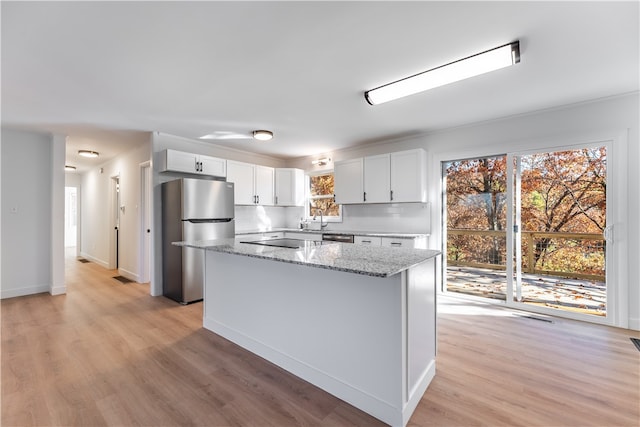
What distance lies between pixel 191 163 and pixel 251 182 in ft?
3.62

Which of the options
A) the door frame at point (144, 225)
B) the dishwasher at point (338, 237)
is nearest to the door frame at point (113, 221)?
the door frame at point (144, 225)

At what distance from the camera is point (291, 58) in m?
2.18

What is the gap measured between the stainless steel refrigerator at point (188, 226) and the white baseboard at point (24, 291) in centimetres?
186

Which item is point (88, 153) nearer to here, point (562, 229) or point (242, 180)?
point (242, 180)

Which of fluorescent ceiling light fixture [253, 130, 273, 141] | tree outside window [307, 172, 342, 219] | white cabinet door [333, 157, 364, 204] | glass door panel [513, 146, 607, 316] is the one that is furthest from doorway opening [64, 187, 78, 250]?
glass door panel [513, 146, 607, 316]

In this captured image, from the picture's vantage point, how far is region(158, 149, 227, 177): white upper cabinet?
3984mm

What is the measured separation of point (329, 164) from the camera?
544 cm

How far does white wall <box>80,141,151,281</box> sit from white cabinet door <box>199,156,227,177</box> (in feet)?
3.15

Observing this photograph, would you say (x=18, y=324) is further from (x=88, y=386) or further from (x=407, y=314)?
(x=407, y=314)

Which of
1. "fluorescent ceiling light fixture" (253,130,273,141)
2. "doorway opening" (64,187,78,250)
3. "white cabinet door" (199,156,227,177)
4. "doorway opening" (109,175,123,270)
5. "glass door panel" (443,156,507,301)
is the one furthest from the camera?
"doorway opening" (64,187,78,250)

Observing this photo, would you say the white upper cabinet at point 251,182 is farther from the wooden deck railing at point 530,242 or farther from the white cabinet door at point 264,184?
the wooden deck railing at point 530,242

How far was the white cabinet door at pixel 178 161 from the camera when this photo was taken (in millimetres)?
3967

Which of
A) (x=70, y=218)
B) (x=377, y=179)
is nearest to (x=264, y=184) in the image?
(x=377, y=179)

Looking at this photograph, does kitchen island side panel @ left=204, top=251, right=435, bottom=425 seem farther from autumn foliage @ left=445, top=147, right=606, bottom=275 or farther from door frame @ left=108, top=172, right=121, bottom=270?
door frame @ left=108, top=172, right=121, bottom=270
